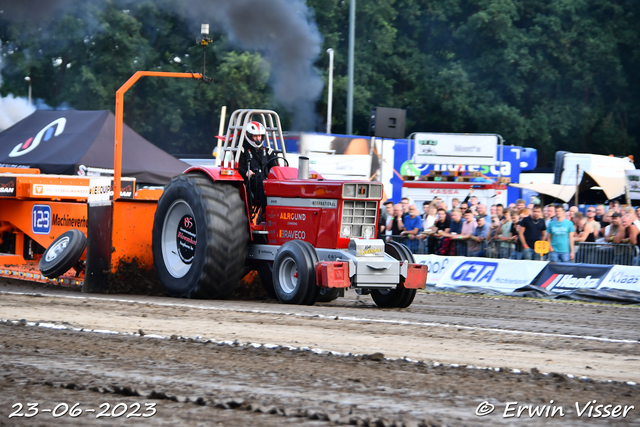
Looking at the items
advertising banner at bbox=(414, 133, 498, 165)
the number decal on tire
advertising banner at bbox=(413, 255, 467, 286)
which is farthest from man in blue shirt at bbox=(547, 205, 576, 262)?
advertising banner at bbox=(414, 133, 498, 165)

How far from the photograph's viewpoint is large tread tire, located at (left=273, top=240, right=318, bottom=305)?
9195 mm

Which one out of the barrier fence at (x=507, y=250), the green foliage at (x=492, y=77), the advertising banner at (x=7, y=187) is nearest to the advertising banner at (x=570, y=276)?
the barrier fence at (x=507, y=250)

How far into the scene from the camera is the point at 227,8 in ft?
52.3

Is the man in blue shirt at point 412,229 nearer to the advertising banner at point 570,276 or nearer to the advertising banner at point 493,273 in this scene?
the advertising banner at point 493,273

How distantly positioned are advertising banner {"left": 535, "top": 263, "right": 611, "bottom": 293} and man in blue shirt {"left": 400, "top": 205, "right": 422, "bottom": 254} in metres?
2.68

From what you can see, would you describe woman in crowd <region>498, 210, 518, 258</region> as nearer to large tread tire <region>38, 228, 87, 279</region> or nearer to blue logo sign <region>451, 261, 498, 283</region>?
blue logo sign <region>451, 261, 498, 283</region>

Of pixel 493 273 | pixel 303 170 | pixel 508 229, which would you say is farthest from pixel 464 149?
pixel 303 170

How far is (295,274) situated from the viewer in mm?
9578

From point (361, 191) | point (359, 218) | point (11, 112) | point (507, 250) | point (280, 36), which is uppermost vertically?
point (280, 36)

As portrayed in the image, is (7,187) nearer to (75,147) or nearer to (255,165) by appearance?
(255,165)

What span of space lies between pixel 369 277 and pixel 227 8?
836 centimetres

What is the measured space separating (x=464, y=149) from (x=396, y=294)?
1195 cm

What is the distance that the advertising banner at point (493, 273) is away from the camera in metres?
13.5

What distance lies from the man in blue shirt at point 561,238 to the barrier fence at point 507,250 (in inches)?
7.6
